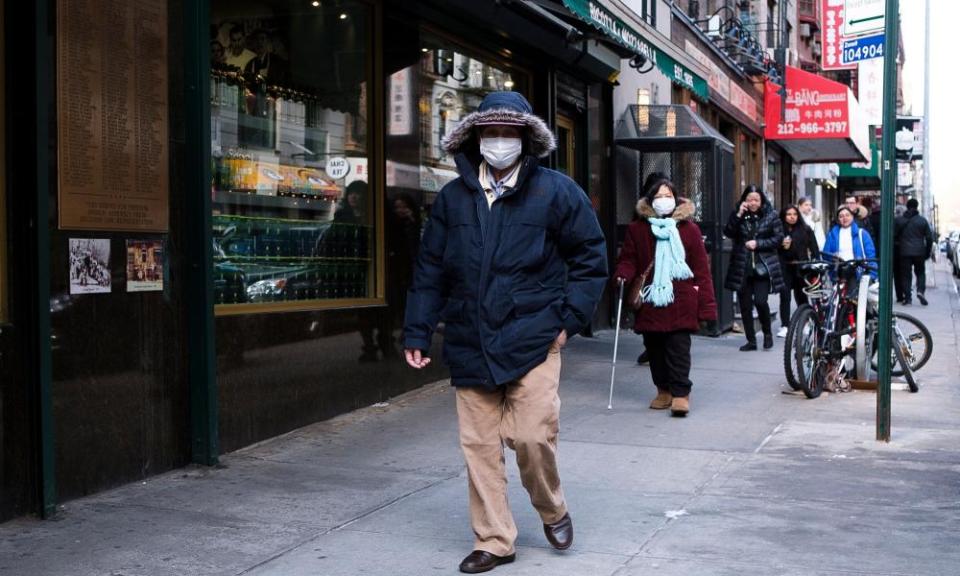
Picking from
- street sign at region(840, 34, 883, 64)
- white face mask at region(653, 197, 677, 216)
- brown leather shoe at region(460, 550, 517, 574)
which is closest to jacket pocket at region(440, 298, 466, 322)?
brown leather shoe at region(460, 550, 517, 574)

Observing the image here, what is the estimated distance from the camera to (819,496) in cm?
618

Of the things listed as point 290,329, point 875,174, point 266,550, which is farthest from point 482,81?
point 875,174

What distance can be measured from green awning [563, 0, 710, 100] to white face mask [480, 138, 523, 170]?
4.61m

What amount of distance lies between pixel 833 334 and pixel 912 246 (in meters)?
11.6

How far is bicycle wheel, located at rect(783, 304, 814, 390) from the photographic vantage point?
9.55 metres

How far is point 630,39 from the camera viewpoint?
35.5 ft

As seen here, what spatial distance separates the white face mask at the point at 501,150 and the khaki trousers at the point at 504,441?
785 mm

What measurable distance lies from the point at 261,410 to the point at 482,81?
16.2 ft

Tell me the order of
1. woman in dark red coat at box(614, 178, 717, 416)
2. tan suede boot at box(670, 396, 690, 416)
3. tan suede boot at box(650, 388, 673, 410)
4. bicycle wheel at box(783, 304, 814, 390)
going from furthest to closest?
bicycle wheel at box(783, 304, 814, 390) < tan suede boot at box(650, 388, 673, 410) < woman in dark red coat at box(614, 178, 717, 416) < tan suede boot at box(670, 396, 690, 416)

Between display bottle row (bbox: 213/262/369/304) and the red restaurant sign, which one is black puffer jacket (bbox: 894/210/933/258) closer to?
the red restaurant sign

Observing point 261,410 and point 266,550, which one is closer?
point 266,550

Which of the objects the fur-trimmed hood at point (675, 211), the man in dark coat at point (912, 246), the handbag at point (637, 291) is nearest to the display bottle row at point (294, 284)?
the handbag at point (637, 291)

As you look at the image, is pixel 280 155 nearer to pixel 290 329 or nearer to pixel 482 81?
pixel 290 329

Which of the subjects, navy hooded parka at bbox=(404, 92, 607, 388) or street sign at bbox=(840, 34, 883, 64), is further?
street sign at bbox=(840, 34, 883, 64)
